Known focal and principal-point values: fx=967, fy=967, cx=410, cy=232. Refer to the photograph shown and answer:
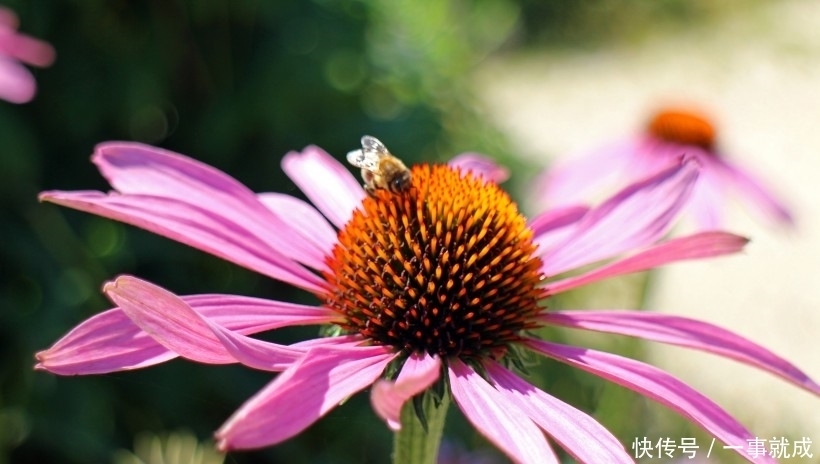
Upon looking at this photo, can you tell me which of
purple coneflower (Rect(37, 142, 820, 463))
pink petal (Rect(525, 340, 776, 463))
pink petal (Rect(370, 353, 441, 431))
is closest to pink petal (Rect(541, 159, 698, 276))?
purple coneflower (Rect(37, 142, 820, 463))

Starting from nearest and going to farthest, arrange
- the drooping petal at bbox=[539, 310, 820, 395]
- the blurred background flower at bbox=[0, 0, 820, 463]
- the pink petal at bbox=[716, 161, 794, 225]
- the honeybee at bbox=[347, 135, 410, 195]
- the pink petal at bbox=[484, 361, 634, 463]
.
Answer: the pink petal at bbox=[484, 361, 634, 463]
the drooping petal at bbox=[539, 310, 820, 395]
the honeybee at bbox=[347, 135, 410, 195]
the blurred background flower at bbox=[0, 0, 820, 463]
the pink petal at bbox=[716, 161, 794, 225]

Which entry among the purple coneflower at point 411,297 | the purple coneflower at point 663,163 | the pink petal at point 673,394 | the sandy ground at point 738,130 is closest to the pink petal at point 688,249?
the purple coneflower at point 411,297

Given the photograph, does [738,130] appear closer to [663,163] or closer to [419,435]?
[663,163]

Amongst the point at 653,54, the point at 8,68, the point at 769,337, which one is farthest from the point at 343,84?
the point at 653,54

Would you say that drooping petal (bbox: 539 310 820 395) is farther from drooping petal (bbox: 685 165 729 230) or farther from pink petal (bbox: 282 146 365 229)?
drooping petal (bbox: 685 165 729 230)

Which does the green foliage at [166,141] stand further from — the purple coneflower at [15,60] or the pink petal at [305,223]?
the pink petal at [305,223]

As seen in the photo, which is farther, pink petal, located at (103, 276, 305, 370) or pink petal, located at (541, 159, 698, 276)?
pink petal, located at (541, 159, 698, 276)

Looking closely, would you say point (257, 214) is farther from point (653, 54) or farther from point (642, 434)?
point (653, 54)
